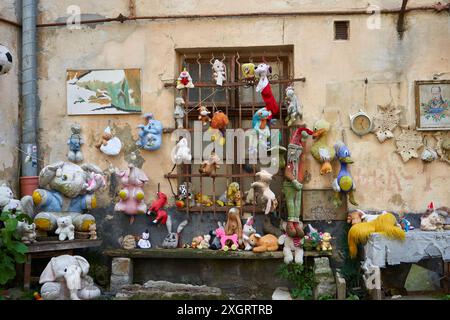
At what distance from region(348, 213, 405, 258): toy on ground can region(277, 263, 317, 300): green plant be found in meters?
0.54

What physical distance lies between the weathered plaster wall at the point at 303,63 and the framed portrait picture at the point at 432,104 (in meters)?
0.10

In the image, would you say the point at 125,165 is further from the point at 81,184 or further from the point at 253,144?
the point at 253,144

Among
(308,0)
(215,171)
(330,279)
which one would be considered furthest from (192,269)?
(308,0)

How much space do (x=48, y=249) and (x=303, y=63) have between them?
3.41 meters

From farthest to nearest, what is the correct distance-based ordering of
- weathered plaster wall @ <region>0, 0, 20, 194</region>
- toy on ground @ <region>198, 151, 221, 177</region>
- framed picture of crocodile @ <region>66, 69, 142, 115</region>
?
framed picture of crocodile @ <region>66, 69, 142, 115</region>, weathered plaster wall @ <region>0, 0, 20, 194</region>, toy on ground @ <region>198, 151, 221, 177</region>

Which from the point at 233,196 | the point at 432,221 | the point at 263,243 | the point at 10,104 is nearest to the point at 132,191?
the point at 233,196

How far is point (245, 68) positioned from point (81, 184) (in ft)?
7.20

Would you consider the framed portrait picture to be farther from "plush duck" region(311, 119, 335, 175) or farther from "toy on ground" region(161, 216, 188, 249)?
"toy on ground" region(161, 216, 188, 249)

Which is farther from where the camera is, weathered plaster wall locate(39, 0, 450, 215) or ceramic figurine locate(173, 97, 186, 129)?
ceramic figurine locate(173, 97, 186, 129)

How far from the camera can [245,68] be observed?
6211 millimetres

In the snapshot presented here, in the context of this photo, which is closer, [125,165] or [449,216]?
[449,216]

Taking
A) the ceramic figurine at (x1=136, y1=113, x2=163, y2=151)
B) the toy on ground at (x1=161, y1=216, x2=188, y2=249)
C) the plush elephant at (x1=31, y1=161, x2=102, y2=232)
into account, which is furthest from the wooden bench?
the ceramic figurine at (x1=136, y1=113, x2=163, y2=151)

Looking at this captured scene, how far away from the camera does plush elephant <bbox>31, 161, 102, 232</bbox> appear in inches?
231

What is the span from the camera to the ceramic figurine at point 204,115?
20.5 ft
